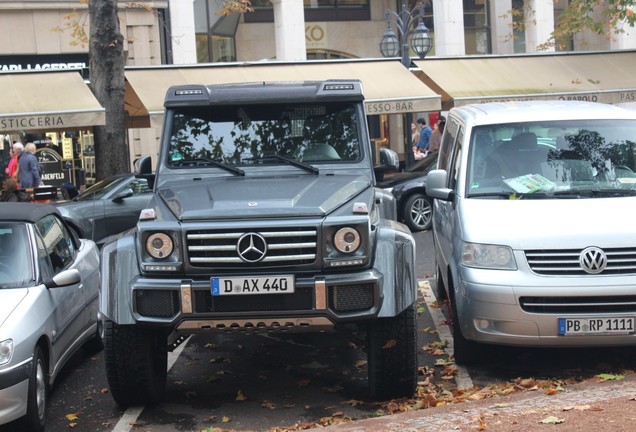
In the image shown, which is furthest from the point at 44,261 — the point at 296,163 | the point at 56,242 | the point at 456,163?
the point at 456,163

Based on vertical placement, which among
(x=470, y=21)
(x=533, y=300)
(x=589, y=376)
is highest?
(x=470, y=21)

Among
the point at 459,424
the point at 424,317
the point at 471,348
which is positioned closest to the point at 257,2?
the point at 424,317

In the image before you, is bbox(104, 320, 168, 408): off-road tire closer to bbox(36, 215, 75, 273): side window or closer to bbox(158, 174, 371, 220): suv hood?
bbox(158, 174, 371, 220): suv hood

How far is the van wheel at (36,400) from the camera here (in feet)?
23.2

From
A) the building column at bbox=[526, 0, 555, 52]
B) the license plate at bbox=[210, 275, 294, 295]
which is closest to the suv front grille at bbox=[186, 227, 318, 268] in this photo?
the license plate at bbox=[210, 275, 294, 295]

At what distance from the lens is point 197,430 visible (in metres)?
7.16

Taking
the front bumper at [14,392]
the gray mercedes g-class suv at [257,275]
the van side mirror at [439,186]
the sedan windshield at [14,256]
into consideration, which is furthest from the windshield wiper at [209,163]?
the front bumper at [14,392]

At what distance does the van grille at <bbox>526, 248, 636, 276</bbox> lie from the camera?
784 centimetres

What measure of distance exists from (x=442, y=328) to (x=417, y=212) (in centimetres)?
871

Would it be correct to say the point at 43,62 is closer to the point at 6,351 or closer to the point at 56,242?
the point at 56,242

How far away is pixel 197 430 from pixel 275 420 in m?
0.55

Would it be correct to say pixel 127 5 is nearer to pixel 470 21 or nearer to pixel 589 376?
pixel 470 21

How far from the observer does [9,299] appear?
7566 millimetres

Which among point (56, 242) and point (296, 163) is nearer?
point (296, 163)
